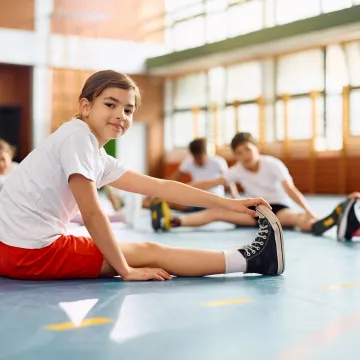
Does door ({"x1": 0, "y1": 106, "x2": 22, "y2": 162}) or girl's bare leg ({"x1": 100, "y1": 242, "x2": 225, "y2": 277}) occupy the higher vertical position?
door ({"x1": 0, "y1": 106, "x2": 22, "y2": 162})

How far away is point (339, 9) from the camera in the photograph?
11.0m

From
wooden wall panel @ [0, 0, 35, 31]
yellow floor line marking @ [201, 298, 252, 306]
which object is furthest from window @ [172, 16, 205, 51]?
yellow floor line marking @ [201, 298, 252, 306]

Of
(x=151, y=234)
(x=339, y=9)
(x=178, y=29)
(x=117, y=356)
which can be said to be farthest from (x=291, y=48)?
(x=117, y=356)

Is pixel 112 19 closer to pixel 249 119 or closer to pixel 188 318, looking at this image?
pixel 249 119

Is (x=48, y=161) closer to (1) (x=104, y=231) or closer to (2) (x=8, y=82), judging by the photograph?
(1) (x=104, y=231)

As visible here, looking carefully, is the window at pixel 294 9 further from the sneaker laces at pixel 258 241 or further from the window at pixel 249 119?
the sneaker laces at pixel 258 241

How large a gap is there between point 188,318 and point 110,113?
0.94 m

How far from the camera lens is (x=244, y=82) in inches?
561

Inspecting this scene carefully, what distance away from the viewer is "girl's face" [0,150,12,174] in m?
5.37

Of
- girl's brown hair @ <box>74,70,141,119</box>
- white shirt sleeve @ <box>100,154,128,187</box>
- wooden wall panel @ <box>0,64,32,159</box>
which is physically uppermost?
Answer: wooden wall panel @ <box>0,64,32,159</box>

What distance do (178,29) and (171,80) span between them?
131 cm

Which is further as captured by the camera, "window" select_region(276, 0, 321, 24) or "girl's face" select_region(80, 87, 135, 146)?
"window" select_region(276, 0, 321, 24)

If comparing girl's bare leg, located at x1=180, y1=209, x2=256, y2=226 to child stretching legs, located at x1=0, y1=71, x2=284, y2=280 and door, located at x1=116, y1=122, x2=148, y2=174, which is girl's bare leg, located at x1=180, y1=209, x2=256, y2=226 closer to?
child stretching legs, located at x1=0, y1=71, x2=284, y2=280

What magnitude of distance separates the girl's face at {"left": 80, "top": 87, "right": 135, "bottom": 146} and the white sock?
29.6 inches
